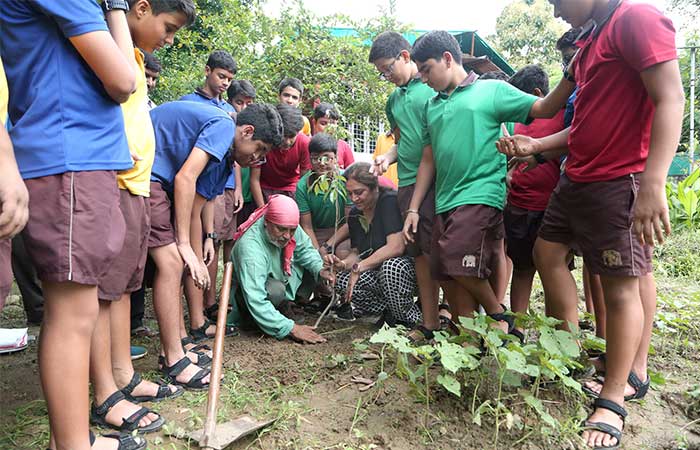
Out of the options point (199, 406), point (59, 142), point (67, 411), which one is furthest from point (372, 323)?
point (59, 142)

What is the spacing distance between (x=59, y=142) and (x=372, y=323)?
2600mm

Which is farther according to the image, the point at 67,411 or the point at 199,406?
the point at 199,406

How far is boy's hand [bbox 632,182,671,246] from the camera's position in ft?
5.97

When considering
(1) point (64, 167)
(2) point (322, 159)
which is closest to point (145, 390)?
(1) point (64, 167)

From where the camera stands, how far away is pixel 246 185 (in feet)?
14.6

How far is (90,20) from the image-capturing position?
1.53 m

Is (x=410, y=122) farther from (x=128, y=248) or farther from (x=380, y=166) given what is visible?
(x=128, y=248)

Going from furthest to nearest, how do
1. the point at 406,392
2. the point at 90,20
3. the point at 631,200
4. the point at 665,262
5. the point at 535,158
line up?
1. the point at 665,262
2. the point at 535,158
3. the point at 406,392
4. the point at 631,200
5. the point at 90,20

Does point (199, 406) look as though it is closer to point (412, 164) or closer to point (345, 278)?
point (345, 278)

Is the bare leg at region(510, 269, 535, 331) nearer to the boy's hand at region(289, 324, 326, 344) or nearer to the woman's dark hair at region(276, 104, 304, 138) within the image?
the boy's hand at region(289, 324, 326, 344)

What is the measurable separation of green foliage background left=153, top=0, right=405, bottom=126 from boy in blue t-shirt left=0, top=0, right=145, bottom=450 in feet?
14.7

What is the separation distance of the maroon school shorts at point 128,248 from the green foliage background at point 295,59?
13.4 ft

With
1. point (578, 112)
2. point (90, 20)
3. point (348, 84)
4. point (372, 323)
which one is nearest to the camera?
point (90, 20)

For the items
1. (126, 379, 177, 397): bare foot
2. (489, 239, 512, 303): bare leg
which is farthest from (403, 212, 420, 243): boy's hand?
(126, 379, 177, 397): bare foot
